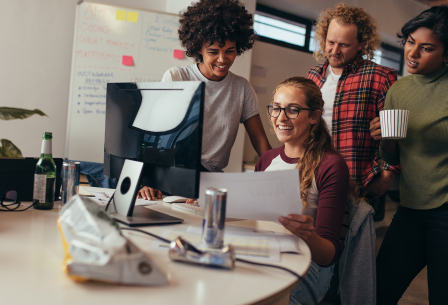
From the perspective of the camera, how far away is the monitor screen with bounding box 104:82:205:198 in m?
0.95

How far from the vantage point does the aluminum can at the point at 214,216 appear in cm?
76

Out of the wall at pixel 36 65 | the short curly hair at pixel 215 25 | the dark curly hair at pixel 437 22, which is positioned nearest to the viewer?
the dark curly hair at pixel 437 22

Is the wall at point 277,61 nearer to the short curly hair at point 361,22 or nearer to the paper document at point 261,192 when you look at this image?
the short curly hair at point 361,22

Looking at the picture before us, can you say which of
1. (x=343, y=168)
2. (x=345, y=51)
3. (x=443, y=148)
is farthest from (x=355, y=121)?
(x=343, y=168)

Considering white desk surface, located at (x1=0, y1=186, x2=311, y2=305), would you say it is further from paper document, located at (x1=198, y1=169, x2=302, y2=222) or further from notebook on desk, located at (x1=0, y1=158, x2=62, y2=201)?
notebook on desk, located at (x1=0, y1=158, x2=62, y2=201)

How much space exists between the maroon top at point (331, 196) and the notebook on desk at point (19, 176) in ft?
2.94

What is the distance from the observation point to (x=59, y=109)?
2986mm

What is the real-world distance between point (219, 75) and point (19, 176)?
3.01ft

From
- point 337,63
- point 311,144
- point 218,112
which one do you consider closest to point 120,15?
point 218,112

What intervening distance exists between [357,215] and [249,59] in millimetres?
2284

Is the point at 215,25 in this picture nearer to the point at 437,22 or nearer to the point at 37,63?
the point at 437,22

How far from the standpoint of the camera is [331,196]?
114cm

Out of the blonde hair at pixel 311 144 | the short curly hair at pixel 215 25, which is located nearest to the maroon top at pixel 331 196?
the blonde hair at pixel 311 144

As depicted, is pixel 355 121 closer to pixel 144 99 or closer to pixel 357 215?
pixel 357 215
